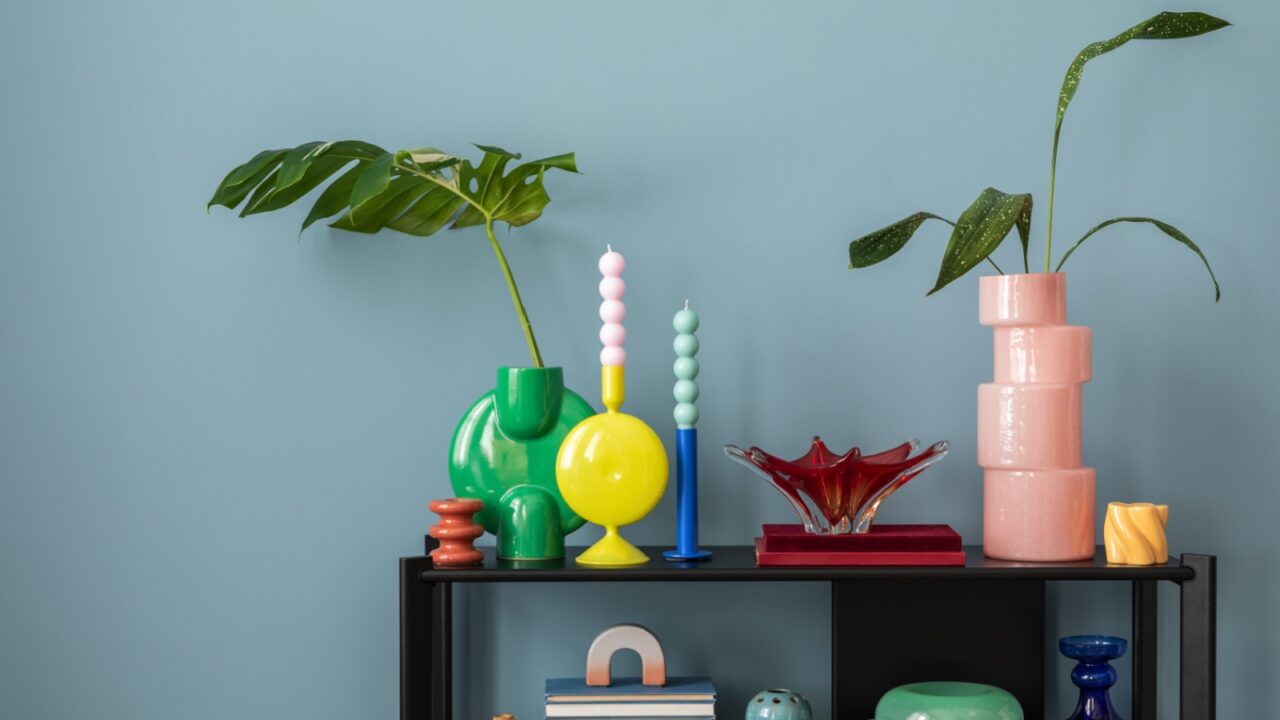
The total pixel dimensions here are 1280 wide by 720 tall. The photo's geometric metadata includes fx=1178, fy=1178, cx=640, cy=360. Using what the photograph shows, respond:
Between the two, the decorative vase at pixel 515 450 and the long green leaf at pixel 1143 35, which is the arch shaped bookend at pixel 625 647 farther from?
the long green leaf at pixel 1143 35

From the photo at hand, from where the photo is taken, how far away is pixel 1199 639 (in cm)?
118

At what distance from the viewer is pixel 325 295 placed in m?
1.43

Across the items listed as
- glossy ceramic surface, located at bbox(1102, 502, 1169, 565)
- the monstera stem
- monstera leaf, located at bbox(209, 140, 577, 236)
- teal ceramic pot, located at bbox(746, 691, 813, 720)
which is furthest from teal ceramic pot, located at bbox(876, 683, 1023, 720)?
monstera leaf, located at bbox(209, 140, 577, 236)

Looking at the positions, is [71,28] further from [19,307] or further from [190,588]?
[190,588]

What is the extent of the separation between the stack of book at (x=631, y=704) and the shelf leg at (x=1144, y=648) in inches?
19.5

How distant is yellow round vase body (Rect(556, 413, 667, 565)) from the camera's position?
4.02 feet

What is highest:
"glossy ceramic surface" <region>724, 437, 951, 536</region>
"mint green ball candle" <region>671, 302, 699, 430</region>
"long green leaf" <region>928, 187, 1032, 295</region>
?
"long green leaf" <region>928, 187, 1032, 295</region>

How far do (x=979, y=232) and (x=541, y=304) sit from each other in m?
0.53

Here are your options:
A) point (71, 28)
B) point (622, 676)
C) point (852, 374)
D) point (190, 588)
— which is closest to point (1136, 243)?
point (852, 374)

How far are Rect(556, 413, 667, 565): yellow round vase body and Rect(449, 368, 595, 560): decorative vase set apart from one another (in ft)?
0.16

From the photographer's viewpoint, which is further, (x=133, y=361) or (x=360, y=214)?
(x=133, y=361)

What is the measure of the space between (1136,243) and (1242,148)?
0.17m

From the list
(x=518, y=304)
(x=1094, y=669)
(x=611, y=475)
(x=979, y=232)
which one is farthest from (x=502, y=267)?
(x=1094, y=669)

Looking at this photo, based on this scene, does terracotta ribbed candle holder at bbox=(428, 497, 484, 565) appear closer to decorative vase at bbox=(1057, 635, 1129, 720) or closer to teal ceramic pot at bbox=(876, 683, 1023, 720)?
teal ceramic pot at bbox=(876, 683, 1023, 720)
